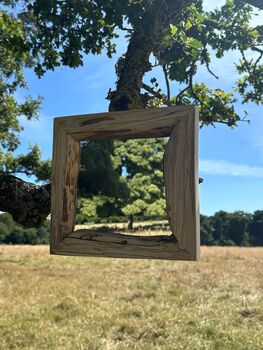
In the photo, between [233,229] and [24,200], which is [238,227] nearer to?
[233,229]

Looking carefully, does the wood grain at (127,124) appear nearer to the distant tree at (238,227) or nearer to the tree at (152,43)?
the tree at (152,43)

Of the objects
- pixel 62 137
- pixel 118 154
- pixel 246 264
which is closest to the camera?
pixel 62 137

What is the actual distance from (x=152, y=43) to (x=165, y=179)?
1.96 metres

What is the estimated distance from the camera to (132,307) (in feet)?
35.6

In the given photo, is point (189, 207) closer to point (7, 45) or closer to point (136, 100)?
point (136, 100)

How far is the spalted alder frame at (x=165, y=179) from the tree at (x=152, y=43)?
961 mm

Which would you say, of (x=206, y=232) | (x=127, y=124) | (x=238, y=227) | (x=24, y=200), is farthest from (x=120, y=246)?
(x=238, y=227)

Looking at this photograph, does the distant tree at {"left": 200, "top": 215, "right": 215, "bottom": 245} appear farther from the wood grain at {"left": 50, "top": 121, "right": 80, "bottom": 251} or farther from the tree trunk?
the wood grain at {"left": 50, "top": 121, "right": 80, "bottom": 251}

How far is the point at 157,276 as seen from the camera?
15852 millimetres

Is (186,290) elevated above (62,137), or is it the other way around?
(62,137)

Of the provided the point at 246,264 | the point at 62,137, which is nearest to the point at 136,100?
the point at 62,137

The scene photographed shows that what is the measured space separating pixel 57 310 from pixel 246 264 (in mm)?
11222

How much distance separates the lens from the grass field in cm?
838

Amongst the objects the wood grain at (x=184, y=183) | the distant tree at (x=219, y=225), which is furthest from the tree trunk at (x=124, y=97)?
the distant tree at (x=219, y=225)
